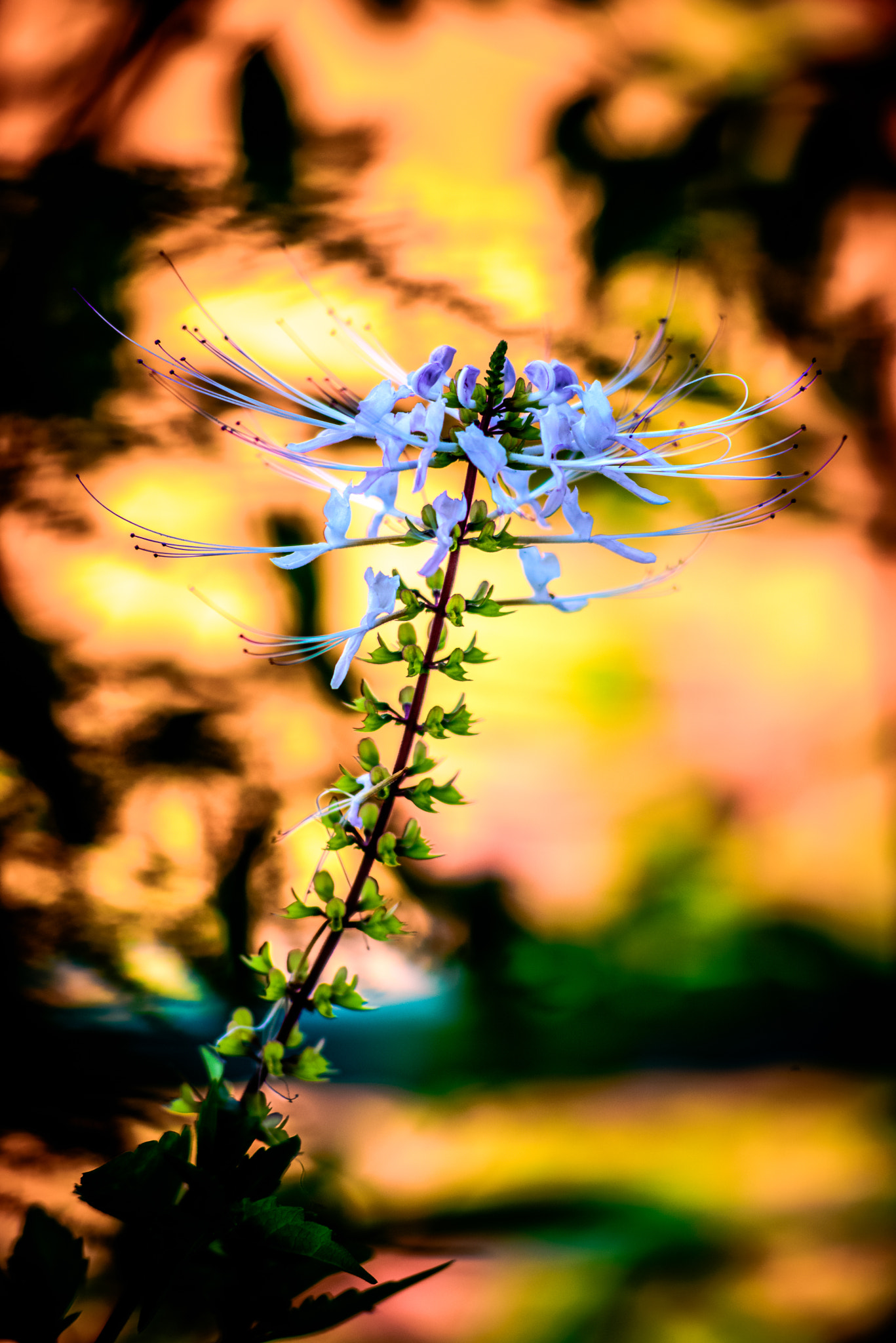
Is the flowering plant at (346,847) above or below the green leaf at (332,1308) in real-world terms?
above

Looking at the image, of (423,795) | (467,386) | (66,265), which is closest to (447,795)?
(423,795)

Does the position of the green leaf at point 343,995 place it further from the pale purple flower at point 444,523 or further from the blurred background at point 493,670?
the blurred background at point 493,670

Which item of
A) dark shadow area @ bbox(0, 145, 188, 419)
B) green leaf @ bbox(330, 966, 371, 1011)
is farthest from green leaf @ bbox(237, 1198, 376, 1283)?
dark shadow area @ bbox(0, 145, 188, 419)

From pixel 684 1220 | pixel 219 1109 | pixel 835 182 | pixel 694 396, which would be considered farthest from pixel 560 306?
pixel 684 1220

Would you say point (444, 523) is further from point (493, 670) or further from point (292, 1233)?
point (493, 670)

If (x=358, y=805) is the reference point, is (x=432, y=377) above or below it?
above

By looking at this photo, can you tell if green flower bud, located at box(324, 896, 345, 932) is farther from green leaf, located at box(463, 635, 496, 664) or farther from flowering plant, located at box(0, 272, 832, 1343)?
green leaf, located at box(463, 635, 496, 664)

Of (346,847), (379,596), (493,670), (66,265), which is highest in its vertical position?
(66,265)

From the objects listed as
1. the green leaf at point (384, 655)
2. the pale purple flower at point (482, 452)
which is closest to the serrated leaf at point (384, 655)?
the green leaf at point (384, 655)
